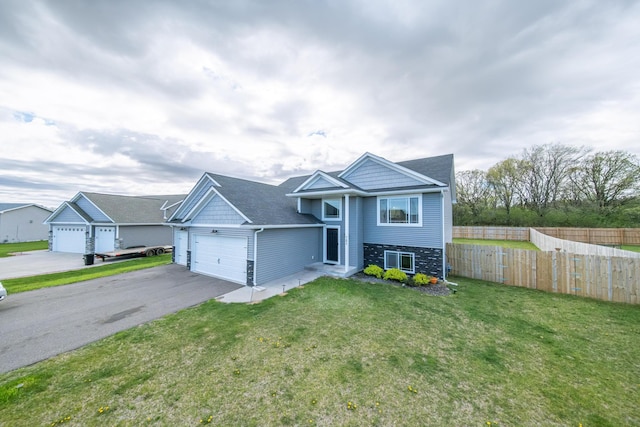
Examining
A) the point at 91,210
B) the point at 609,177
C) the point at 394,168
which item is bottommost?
the point at 91,210

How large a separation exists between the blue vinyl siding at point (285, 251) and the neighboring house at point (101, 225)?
14045 millimetres

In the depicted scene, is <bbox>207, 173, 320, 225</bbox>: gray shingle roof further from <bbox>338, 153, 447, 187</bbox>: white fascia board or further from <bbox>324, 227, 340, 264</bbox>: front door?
<bbox>338, 153, 447, 187</bbox>: white fascia board

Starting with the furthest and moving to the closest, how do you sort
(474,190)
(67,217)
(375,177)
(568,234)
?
(474,190) < (568,234) < (67,217) < (375,177)

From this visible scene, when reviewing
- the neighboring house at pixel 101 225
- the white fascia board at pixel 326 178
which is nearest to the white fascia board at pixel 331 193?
the white fascia board at pixel 326 178

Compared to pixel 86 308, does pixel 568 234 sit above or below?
above

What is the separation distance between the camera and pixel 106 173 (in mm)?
31344

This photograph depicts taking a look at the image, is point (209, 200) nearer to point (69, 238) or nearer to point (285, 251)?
point (285, 251)

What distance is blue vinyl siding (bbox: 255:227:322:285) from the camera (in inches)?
392

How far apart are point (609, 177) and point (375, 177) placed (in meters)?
33.2

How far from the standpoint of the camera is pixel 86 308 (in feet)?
24.0

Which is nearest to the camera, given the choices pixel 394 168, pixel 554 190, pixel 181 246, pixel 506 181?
pixel 394 168

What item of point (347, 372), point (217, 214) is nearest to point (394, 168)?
point (217, 214)

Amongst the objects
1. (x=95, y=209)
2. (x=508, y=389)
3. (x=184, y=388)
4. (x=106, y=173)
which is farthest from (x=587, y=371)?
(x=106, y=173)

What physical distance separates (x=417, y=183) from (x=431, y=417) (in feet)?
30.9
